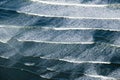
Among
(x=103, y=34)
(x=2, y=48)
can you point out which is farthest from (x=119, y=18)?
(x=2, y=48)

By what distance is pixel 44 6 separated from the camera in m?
2.46

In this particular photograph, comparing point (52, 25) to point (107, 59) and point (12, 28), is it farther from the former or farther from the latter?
point (107, 59)

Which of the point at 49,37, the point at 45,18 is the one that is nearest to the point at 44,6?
the point at 45,18

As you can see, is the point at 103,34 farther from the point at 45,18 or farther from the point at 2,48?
the point at 2,48

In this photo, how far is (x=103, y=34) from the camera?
2.38m

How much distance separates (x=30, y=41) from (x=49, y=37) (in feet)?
0.57

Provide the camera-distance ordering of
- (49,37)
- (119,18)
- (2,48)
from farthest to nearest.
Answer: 1. (2,48)
2. (49,37)
3. (119,18)

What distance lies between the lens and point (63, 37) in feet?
8.04

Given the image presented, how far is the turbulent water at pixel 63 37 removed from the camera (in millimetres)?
2365

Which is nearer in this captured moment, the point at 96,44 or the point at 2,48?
the point at 96,44

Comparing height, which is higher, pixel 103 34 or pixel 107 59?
pixel 103 34

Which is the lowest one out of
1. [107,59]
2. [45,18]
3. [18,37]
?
[107,59]

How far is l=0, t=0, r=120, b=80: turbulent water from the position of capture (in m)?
2.37

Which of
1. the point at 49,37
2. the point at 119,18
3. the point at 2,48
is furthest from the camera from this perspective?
the point at 2,48
